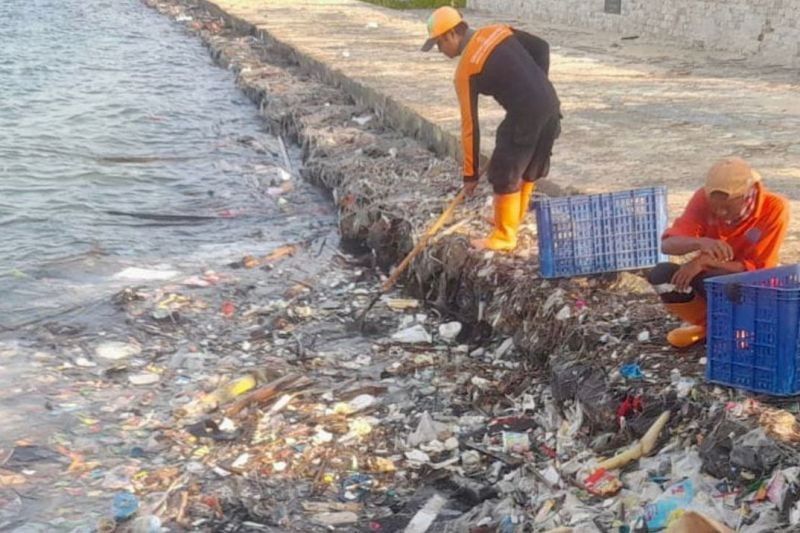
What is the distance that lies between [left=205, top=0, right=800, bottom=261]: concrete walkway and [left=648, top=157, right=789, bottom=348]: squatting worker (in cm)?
132

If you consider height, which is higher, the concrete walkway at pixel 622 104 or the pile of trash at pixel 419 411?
the concrete walkway at pixel 622 104

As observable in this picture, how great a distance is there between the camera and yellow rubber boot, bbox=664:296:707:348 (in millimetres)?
4656

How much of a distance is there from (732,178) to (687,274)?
0.52 meters

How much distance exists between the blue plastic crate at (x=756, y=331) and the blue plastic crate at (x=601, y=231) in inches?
53.4

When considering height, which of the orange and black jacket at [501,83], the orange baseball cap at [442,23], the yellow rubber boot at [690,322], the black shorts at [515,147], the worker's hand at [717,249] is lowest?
the yellow rubber boot at [690,322]

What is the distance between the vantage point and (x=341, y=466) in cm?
505

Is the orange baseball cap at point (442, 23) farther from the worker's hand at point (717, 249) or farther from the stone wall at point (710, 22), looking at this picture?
the stone wall at point (710, 22)

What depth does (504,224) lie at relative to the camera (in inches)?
254

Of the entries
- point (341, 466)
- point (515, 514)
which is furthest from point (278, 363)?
point (515, 514)

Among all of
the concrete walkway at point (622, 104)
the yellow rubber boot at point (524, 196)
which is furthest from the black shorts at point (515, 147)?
the concrete walkway at point (622, 104)

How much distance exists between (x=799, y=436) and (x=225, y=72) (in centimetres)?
1710

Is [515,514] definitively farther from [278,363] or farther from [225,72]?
[225,72]

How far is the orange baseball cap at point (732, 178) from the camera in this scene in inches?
167

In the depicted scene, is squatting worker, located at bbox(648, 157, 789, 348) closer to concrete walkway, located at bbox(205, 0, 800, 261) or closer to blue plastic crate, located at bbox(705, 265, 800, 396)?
blue plastic crate, located at bbox(705, 265, 800, 396)
